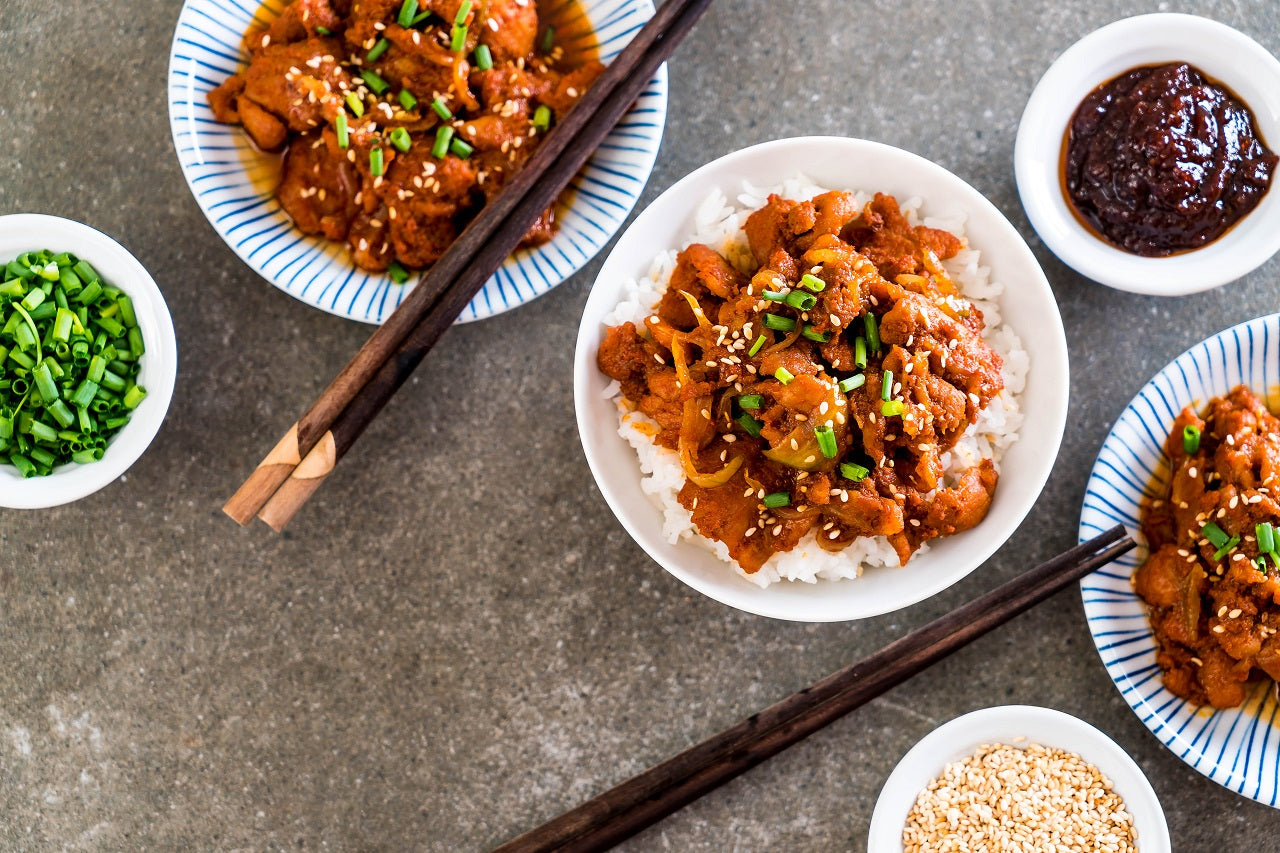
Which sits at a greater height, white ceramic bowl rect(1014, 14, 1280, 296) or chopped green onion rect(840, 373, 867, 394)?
white ceramic bowl rect(1014, 14, 1280, 296)

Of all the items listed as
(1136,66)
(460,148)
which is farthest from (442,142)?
(1136,66)

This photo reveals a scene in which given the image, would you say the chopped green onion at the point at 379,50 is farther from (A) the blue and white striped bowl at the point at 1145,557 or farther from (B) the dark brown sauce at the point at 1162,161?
(A) the blue and white striped bowl at the point at 1145,557

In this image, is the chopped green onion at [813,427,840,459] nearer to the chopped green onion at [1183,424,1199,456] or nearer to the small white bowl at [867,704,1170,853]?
the small white bowl at [867,704,1170,853]

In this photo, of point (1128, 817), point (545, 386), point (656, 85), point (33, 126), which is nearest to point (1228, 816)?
point (1128, 817)

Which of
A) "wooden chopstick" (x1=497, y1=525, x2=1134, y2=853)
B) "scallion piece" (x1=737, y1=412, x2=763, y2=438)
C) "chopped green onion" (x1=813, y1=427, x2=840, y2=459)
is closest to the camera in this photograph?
"chopped green onion" (x1=813, y1=427, x2=840, y2=459)

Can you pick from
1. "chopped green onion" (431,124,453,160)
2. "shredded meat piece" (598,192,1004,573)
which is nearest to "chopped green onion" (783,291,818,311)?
"shredded meat piece" (598,192,1004,573)
